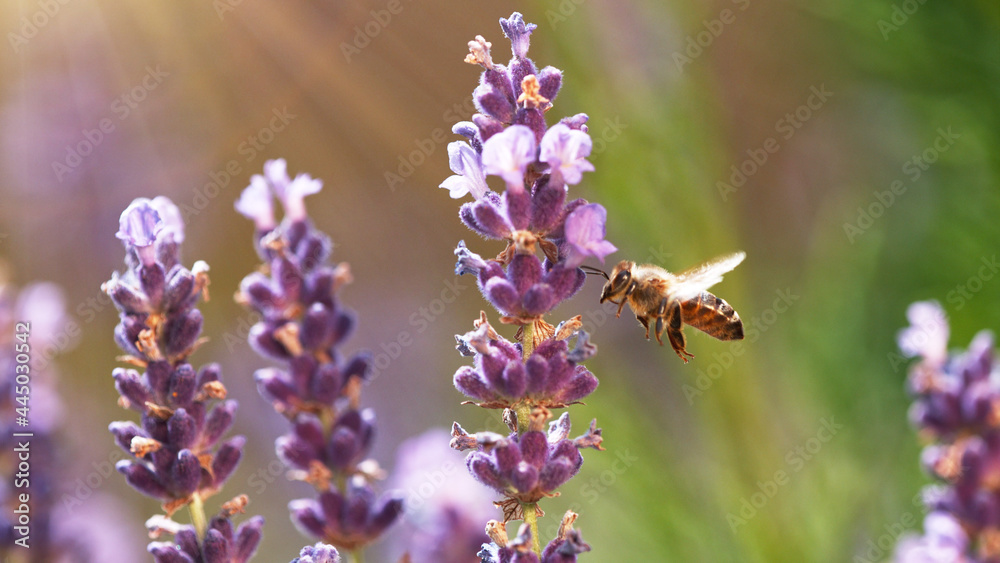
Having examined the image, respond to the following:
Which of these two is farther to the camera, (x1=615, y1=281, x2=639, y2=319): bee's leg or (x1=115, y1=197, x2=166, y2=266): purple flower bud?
(x1=615, y1=281, x2=639, y2=319): bee's leg

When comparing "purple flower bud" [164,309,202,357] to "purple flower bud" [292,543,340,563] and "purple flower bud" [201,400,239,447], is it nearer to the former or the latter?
"purple flower bud" [201,400,239,447]

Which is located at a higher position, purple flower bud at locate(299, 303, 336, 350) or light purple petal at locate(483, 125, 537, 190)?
light purple petal at locate(483, 125, 537, 190)

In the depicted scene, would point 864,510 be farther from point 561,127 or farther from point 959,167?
point 561,127

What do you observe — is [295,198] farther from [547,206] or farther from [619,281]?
[619,281]

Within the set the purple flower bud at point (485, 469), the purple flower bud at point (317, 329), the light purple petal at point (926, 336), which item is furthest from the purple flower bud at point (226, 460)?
the light purple petal at point (926, 336)

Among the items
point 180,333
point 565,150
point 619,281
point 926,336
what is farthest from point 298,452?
point 926,336

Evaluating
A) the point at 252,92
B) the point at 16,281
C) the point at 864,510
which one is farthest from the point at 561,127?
the point at 252,92

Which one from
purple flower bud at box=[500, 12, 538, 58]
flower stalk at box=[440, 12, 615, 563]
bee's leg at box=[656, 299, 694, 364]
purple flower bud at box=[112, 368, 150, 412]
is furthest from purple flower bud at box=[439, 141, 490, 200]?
bee's leg at box=[656, 299, 694, 364]

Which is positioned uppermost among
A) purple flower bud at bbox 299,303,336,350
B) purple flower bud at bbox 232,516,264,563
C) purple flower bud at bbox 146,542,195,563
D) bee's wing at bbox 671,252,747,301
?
bee's wing at bbox 671,252,747,301
